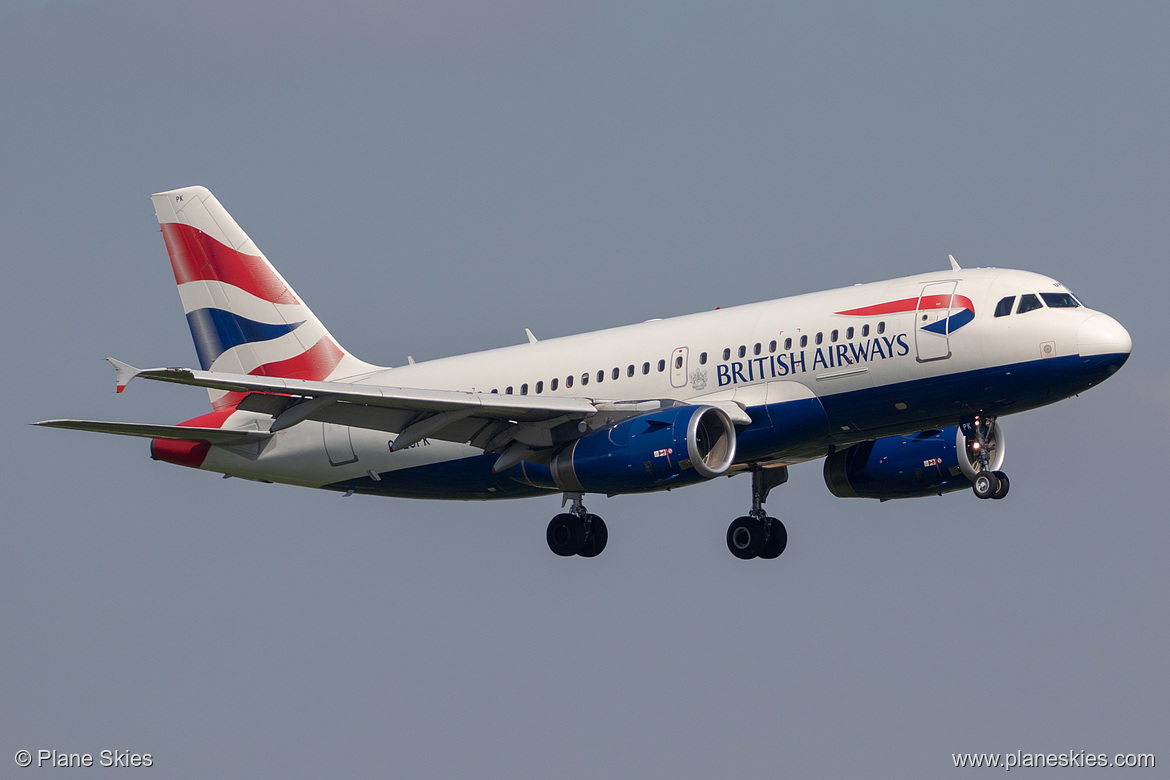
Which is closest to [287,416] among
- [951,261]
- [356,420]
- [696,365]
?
[356,420]

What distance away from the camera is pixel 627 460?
38812 mm

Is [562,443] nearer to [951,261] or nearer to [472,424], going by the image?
[472,424]

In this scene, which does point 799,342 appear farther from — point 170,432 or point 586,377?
point 170,432

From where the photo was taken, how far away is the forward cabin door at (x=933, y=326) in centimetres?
3800

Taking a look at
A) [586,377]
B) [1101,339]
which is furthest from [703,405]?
[1101,339]

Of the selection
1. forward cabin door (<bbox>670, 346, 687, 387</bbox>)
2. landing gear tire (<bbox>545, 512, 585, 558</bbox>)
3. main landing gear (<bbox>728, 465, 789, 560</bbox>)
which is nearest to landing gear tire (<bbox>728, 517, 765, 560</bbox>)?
main landing gear (<bbox>728, 465, 789, 560</bbox>)

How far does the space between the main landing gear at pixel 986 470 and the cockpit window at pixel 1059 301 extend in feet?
10.6

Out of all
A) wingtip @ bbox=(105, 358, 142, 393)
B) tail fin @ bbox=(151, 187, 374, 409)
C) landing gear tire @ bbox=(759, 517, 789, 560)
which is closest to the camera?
wingtip @ bbox=(105, 358, 142, 393)

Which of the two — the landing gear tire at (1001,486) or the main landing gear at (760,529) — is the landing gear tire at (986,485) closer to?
the landing gear tire at (1001,486)

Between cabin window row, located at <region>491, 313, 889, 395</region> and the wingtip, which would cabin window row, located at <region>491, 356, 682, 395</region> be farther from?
the wingtip

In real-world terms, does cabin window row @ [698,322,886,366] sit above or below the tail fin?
below

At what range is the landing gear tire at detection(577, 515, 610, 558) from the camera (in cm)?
4528

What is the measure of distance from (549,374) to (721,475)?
6493 millimetres

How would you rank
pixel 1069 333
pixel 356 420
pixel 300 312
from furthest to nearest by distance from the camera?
pixel 300 312 < pixel 356 420 < pixel 1069 333
